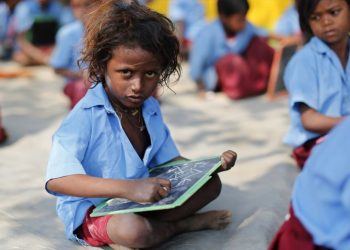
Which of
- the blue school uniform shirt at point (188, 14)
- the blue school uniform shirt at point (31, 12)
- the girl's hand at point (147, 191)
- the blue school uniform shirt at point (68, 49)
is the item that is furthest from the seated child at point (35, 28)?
the girl's hand at point (147, 191)

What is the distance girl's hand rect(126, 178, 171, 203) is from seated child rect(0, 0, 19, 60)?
17.7 ft

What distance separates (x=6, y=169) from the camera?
3594mm

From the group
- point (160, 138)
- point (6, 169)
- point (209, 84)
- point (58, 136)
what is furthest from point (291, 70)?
point (209, 84)

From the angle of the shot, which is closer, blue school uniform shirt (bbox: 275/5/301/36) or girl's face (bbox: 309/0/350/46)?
girl's face (bbox: 309/0/350/46)

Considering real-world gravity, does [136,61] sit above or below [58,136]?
above

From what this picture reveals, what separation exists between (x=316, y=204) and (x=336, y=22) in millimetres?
1763

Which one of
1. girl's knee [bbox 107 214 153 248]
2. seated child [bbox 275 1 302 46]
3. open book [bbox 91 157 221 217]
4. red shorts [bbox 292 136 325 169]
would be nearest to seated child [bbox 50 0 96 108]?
red shorts [bbox 292 136 325 169]

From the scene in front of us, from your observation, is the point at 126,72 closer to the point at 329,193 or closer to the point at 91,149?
the point at 91,149

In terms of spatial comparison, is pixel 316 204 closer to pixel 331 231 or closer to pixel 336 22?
pixel 331 231

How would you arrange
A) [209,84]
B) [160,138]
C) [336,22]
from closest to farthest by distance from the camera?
[160,138], [336,22], [209,84]

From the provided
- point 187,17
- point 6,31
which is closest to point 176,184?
point 187,17

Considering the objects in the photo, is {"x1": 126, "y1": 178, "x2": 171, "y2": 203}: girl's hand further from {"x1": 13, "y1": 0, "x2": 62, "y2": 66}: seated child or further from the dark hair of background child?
{"x1": 13, "y1": 0, "x2": 62, "y2": 66}: seated child

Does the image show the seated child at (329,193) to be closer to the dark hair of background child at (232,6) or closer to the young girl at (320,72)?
the young girl at (320,72)

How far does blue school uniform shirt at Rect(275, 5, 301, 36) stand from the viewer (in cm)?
684
